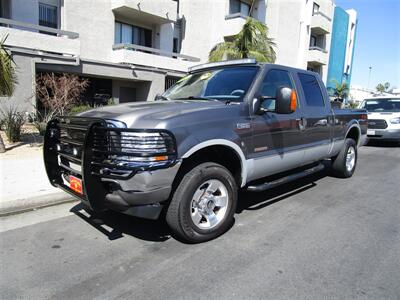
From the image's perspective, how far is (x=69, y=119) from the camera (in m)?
3.82

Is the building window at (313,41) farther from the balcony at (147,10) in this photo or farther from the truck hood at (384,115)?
the truck hood at (384,115)

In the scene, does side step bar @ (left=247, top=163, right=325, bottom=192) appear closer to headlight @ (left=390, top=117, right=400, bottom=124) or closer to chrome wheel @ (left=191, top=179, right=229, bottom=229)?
A: chrome wheel @ (left=191, top=179, right=229, bottom=229)

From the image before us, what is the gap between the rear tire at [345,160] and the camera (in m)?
6.76

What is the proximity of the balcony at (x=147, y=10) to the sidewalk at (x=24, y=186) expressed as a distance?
11.7 m

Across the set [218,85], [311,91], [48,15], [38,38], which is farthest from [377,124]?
[48,15]

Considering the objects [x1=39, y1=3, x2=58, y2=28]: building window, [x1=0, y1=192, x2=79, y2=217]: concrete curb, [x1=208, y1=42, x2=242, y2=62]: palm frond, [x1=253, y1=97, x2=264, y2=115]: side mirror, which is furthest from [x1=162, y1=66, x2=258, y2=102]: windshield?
[x1=39, y1=3, x2=58, y2=28]: building window

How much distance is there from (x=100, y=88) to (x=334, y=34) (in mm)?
26117

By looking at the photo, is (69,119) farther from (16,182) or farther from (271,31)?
(271,31)

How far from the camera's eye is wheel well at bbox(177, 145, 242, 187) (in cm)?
364

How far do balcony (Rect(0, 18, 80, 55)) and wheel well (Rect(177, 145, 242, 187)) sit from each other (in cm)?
1204

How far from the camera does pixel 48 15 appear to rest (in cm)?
1547

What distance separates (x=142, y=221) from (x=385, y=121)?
10.9 m

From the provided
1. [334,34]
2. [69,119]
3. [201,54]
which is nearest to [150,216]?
[69,119]

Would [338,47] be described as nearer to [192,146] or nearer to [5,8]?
[5,8]
